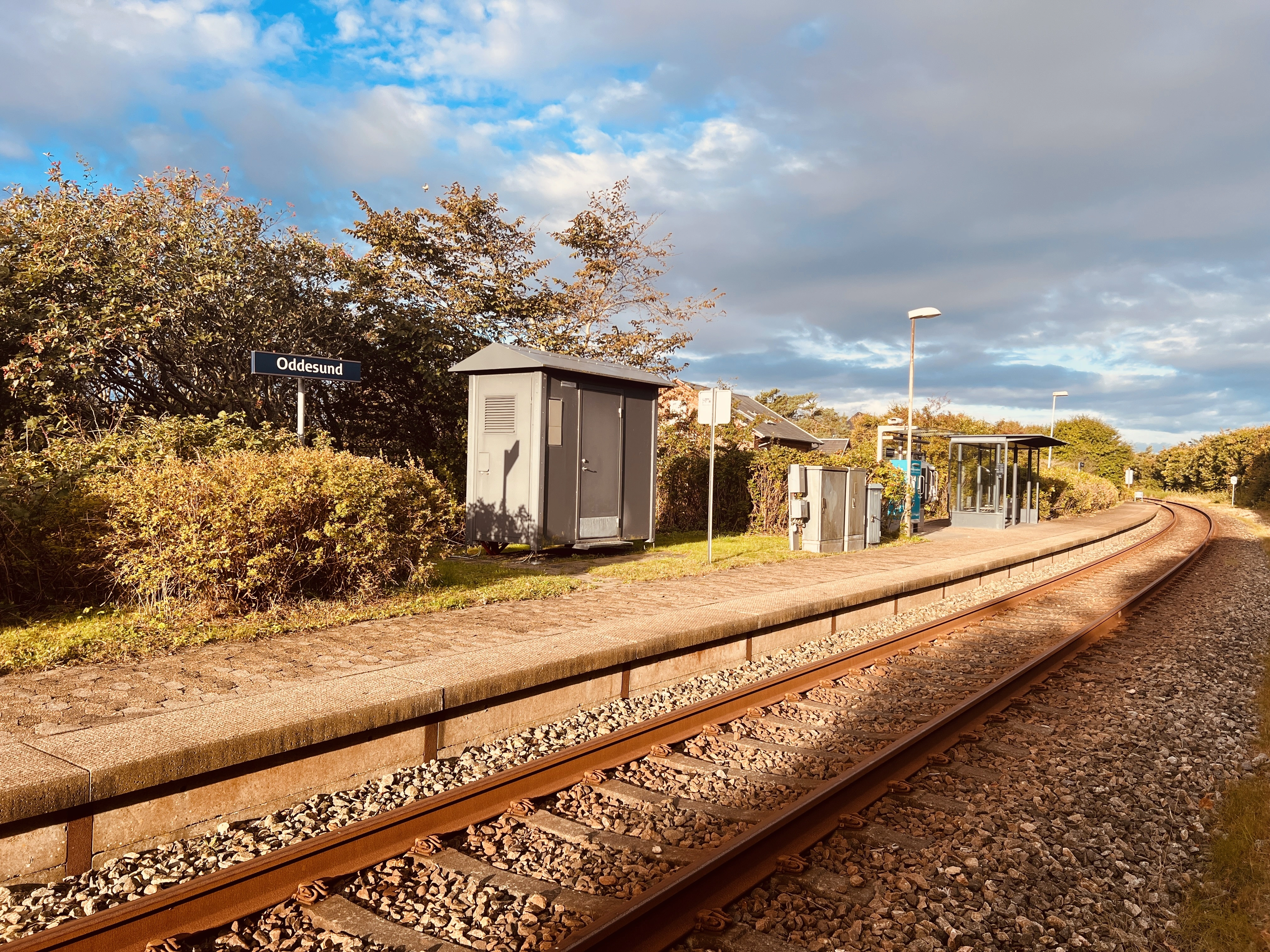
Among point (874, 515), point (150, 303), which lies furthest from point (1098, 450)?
point (150, 303)

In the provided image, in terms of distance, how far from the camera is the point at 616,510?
43.7 ft

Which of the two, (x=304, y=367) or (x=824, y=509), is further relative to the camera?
(x=824, y=509)

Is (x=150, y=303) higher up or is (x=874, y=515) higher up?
(x=150, y=303)

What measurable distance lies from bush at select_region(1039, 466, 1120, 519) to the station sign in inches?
1143

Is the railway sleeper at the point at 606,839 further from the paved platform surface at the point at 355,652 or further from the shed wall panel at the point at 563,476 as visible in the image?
the shed wall panel at the point at 563,476

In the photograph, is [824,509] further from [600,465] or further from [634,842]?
[634,842]

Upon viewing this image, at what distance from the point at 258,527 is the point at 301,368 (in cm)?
329

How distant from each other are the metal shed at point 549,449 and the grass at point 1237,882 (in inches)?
345

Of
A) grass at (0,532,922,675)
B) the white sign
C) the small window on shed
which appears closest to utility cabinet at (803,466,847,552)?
grass at (0,532,922,675)

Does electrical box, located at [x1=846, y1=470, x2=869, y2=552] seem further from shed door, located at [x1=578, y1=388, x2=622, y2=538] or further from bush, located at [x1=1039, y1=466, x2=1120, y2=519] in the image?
bush, located at [x1=1039, y1=466, x2=1120, y2=519]

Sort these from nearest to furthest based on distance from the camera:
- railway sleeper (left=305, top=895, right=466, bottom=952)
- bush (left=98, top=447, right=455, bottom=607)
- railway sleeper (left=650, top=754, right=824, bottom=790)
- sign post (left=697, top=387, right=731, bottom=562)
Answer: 1. railway sleeper (left=305, top=895, right=466, bottom=952)
2. railway sleeper (left=650, top=754, right=824, bottom=790)
3. bush (left=98, top=447, right=455, bottom=607)
4. sign post (left=697, top=387, right=731, bottom=562)

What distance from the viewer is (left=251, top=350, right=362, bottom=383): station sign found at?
9781mm

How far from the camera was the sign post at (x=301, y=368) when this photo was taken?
9.77 meters

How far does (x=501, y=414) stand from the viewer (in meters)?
12.5
